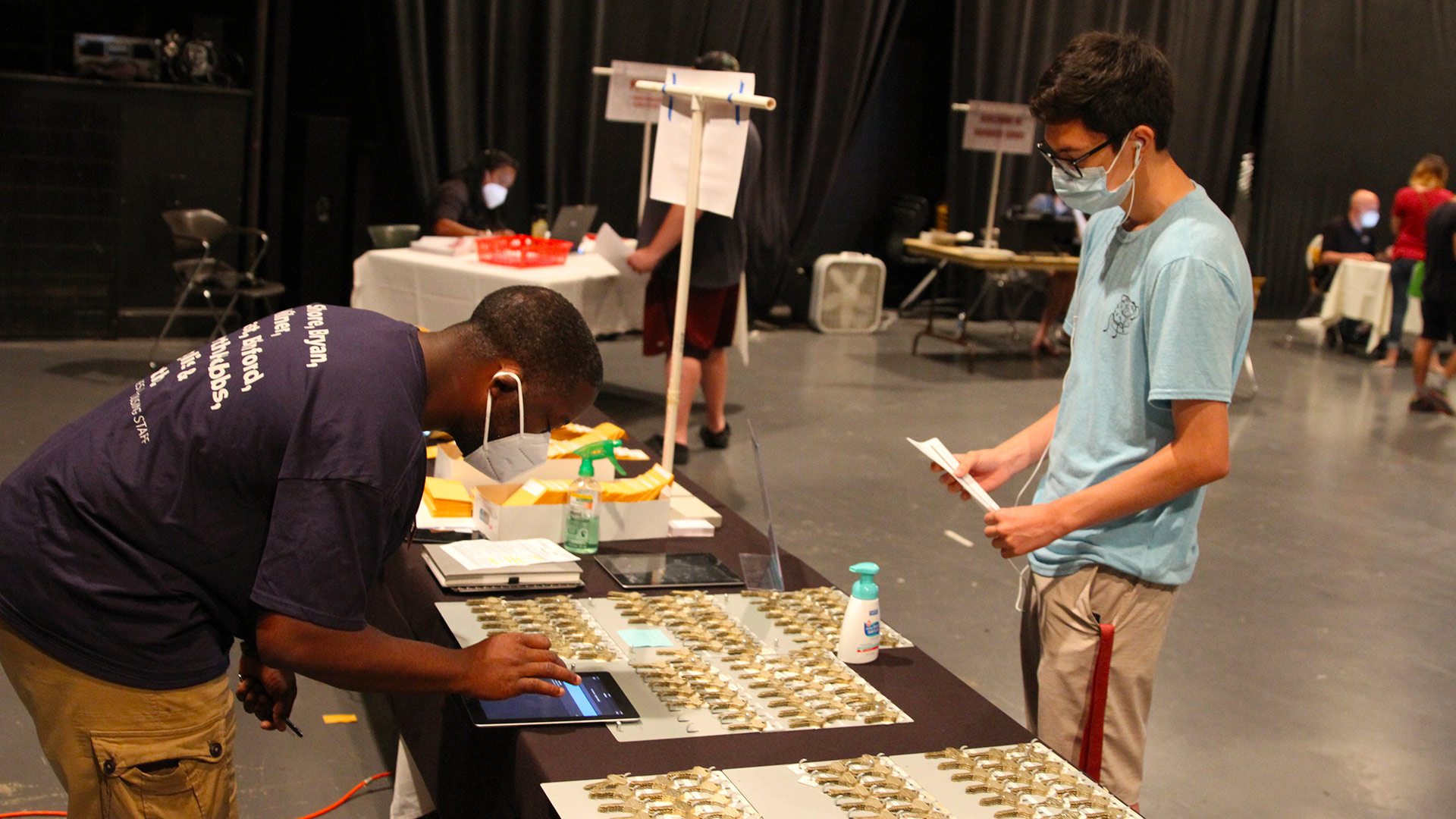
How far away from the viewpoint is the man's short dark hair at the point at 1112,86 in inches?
65.9

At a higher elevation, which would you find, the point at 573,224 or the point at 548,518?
the point at 573,224

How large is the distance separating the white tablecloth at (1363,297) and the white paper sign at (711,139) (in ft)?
24.0

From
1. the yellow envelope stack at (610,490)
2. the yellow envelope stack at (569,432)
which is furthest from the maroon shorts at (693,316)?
the yellow envelope stack at (610,490)

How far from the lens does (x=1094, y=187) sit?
1.75 metres

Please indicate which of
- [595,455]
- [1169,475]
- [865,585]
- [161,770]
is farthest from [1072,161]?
[161,770]

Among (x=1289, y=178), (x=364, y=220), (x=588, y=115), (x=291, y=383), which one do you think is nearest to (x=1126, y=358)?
(x=291, y=383)

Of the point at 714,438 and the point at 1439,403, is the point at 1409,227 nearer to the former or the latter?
the point at 1439,403

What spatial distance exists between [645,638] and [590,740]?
0.35 meters

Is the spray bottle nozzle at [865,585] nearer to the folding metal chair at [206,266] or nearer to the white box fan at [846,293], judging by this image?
the folding metal chair at [206,266]

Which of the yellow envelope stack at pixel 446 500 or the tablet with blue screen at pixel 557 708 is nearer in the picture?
the tablet with blue screen at pixel 557 708

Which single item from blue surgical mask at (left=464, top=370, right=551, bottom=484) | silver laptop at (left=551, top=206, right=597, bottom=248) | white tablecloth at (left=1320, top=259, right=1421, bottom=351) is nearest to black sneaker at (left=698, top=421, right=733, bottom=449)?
silver laptop at (left=551, top=206, right=597, bottom=248)

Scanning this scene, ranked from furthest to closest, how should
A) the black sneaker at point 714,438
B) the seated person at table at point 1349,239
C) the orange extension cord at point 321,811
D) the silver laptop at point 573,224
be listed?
the seated person at table at point 1349,239
the silver laptop at point 573,224
the black sneaker at point 714,438
the orange extension cord at point 321,811

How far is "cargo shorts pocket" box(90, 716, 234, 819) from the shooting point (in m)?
1.47

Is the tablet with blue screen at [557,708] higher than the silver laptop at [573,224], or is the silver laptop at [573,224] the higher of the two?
the silver laptop at [573,224]
